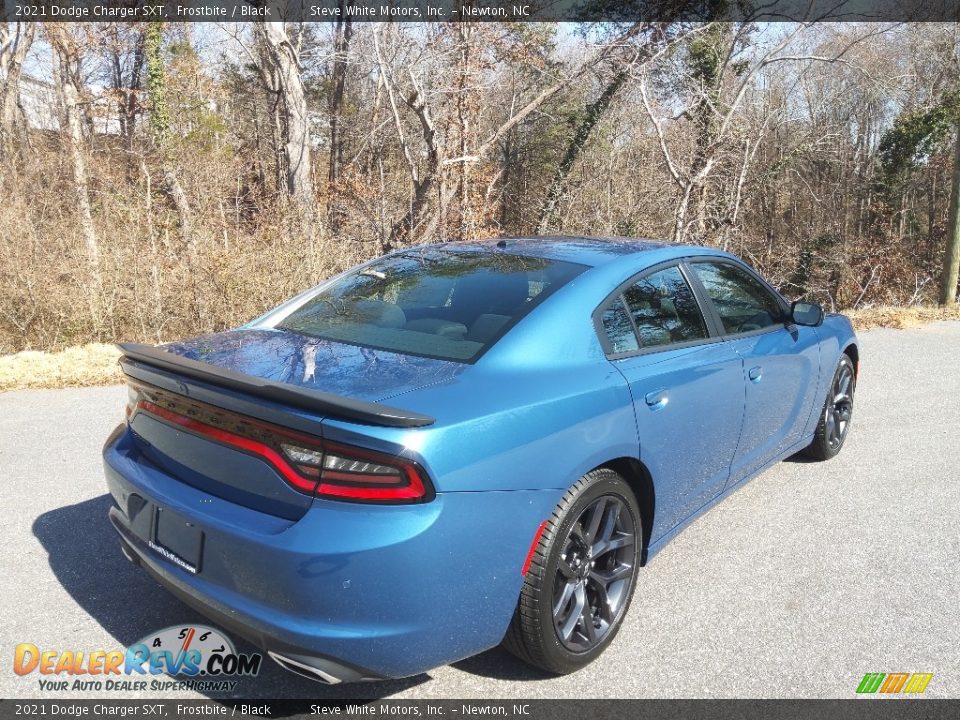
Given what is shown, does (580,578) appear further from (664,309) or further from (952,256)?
(952,256)

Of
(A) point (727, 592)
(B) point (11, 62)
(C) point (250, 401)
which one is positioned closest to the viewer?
(C) point (250, 401)

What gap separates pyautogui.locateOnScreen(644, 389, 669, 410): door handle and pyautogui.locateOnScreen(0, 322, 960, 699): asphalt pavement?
0.88 metres

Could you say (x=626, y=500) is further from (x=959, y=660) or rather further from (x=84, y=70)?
(x=84, y=70)

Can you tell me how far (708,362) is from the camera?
321cm

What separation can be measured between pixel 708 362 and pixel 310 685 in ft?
6.88

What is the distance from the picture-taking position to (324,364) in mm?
2490

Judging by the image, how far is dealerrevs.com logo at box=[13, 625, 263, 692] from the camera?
2469 mm

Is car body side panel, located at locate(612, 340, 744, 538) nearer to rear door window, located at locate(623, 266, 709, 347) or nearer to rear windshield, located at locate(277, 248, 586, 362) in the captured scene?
rear door window, located at locate(623, 266, 709, 347)

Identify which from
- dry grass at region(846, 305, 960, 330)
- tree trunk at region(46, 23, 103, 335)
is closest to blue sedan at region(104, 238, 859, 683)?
tree trunk at region(46, 23, 103, 335)

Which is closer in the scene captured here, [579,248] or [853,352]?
[579,248]

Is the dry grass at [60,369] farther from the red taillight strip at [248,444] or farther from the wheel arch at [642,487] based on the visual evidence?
the wheel arch at [642,487]

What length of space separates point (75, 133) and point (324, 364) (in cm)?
1675

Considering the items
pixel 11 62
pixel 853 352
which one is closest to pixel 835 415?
pixel 853 352

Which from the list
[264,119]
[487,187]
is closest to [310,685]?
[487,187]
